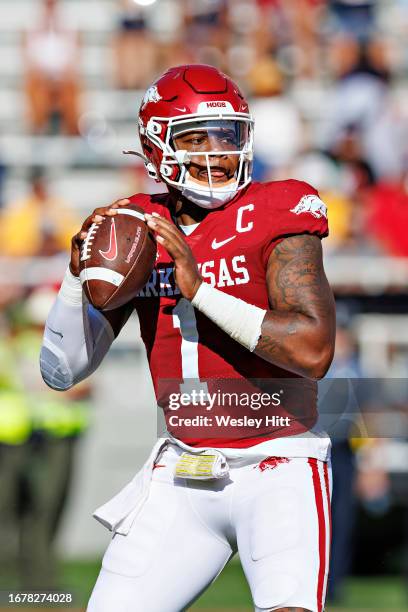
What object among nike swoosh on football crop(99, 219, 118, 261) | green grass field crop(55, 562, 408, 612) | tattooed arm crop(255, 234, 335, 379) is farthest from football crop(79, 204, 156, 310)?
green grass field crop(55, 562, 408, 612)

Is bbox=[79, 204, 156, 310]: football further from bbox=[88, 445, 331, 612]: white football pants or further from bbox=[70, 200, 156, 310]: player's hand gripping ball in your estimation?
bbox=[88, 445, 331, 612]: white football pants

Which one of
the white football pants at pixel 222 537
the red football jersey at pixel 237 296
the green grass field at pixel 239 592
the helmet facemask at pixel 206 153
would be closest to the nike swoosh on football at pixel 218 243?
the red football jersey at pixel 237 296

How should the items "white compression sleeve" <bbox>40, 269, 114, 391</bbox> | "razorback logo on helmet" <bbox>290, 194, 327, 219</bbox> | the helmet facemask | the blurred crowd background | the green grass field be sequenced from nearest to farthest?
"razorback logo on helmet" <bbox>290, 194, 327, 219</bbox>
the helmet facemask
"white compression sleeve" <bbox>40, 269, 114, 391</bbox>
the green grass field
the blurred crowd background

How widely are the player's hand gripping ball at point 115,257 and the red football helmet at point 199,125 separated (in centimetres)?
19

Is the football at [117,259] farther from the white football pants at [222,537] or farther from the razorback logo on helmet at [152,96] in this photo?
the white football pants at [222,537]

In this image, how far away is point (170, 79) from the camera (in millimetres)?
3430

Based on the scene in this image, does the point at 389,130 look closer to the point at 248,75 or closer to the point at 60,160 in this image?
the point at 248,75

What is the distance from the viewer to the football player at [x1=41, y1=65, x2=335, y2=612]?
2977 millimetres

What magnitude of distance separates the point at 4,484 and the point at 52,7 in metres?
4.55

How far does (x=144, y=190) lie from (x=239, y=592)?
2959 mm

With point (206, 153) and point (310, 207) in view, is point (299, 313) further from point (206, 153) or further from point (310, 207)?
point (206, 153)

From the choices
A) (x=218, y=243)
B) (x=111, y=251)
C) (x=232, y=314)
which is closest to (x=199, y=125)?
(x=218, y=243)

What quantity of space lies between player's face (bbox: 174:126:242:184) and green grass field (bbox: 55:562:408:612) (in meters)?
3.49

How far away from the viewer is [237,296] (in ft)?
10.4
